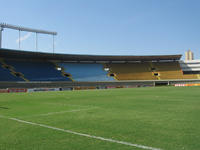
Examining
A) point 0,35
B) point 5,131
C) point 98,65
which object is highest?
point 0,35

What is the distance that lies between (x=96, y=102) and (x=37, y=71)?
4744 centimetres

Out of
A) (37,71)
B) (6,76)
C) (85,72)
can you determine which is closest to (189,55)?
(85,72)

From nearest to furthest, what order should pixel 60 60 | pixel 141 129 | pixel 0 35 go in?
1. pixel 141 129
2. pixel 0 35
3. pixel 60 60

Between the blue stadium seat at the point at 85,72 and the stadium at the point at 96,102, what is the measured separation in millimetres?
294

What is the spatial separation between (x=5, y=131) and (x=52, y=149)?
2844mm

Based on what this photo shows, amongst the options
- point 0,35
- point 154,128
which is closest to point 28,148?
point 154,128

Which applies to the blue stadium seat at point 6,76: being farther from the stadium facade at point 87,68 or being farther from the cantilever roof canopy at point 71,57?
the cantilever roof canopy at point 71,57

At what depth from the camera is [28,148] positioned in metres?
4.94

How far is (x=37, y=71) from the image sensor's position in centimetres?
6019

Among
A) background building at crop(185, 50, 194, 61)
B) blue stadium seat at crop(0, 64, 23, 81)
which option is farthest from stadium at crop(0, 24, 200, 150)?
background building at crop(185, 50, 194, 61)

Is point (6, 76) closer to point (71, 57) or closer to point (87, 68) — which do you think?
point (71, 57)

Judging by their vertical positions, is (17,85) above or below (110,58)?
below

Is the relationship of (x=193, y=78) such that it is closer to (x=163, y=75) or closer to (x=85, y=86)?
(x=163, y=75)

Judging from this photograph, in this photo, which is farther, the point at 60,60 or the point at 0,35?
the point at 60,60
